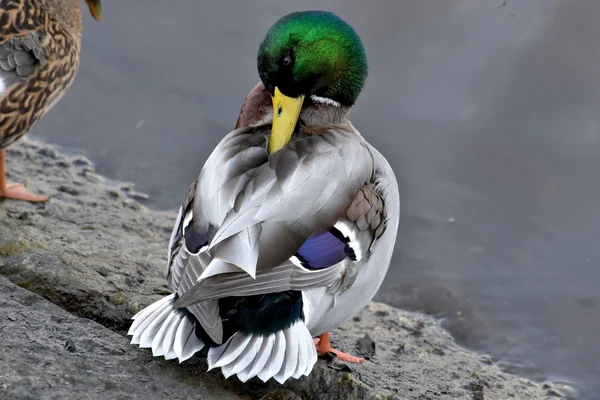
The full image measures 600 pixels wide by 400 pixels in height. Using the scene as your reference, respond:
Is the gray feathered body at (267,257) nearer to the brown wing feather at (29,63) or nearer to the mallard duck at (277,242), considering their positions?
the mallard duck at (277,242)

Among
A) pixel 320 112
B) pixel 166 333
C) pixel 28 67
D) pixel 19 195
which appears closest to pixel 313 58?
pixel 320 112

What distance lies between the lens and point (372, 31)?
6539 millimetres

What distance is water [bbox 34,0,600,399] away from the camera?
484cm

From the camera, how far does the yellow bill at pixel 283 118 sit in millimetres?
3162

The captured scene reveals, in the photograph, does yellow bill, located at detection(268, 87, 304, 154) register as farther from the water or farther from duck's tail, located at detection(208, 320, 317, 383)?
the water

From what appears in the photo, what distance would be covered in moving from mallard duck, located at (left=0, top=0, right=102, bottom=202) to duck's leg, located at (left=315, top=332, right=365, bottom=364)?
1.97 metres

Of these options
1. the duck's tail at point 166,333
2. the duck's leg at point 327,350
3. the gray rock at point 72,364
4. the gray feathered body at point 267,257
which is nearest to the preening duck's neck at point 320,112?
the gray feathered body at point 267,257

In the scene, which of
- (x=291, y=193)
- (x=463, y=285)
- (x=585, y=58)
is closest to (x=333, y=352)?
(x=291, y=193)

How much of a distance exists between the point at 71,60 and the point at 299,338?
9.36 feet

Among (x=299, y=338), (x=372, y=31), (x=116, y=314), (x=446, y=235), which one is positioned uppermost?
(x=372, y=31)

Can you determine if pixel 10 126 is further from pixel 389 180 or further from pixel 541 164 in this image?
pixel 541 164

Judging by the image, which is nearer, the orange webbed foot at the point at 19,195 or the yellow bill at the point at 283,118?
the yellow bill at the point at 283,118

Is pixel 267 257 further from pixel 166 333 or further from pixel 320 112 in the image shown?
pixel 320 112

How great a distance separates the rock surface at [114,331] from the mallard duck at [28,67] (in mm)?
A: 389
